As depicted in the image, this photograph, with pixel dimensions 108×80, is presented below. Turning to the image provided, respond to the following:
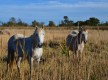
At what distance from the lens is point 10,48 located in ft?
38.4

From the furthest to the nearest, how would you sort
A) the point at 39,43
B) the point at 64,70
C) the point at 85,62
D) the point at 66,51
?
the point at 39,43, the point at 66,51, the point at 85,62, the point at 64,70

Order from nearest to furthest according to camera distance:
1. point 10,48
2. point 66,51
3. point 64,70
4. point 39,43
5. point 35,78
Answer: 1. point 35,78
2. point 64,70
3. point 66,51
4. point 39,43
5. point 10,48

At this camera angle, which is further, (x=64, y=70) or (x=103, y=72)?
(x=103, y=72)

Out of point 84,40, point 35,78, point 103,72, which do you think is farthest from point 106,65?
point 84,40

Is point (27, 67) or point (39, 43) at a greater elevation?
point (39, 43)

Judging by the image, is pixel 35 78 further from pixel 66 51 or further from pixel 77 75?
pixel 66 51

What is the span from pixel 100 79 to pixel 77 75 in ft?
2.80

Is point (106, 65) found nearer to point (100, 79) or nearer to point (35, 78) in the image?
point (100, 79)

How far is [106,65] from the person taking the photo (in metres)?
8.84

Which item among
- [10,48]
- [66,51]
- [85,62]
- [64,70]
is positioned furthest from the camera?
[10,48]

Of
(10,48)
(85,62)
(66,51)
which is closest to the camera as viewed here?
(85,62)

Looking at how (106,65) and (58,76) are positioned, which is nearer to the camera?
(58,76)

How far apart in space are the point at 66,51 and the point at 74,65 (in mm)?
983

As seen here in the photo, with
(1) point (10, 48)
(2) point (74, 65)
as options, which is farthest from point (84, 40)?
(2) point (74, 65)
